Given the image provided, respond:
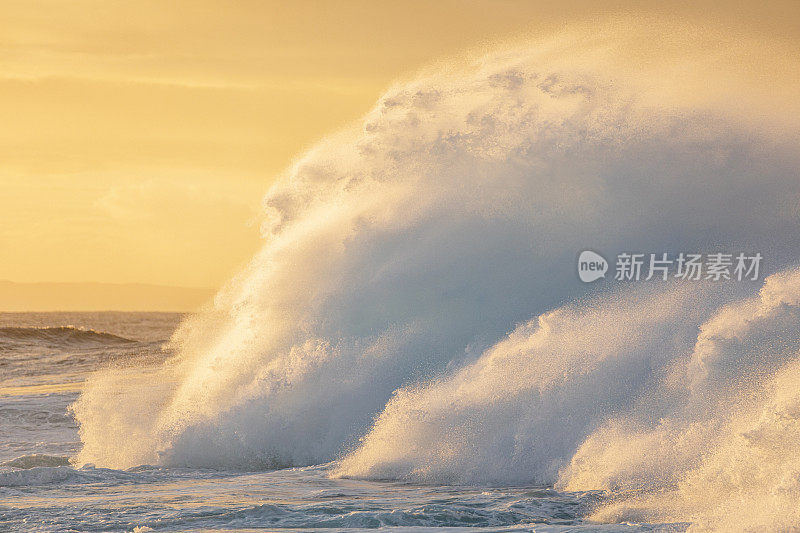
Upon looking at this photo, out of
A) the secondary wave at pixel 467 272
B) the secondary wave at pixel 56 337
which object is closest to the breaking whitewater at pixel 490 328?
the secondary wave at pixel 467 272

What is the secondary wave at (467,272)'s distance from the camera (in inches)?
497

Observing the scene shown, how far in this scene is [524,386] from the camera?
12.4 meters

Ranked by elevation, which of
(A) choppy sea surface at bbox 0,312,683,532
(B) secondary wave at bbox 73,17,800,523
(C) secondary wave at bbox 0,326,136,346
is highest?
(C) secondary wave at bbox 0,326,136,346

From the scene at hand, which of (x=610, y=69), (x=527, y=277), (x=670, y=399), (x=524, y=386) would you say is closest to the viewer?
(x=670, y=399)

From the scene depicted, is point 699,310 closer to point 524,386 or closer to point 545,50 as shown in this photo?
point 524,386

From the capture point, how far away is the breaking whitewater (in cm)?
1071

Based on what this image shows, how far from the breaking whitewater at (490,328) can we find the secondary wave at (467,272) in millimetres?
39

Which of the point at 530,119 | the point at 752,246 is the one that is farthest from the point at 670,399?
the point at 530,119

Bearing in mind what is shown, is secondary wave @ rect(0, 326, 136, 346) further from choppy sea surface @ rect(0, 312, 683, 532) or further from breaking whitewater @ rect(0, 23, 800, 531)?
choppy sea surface @ rect(0, 312, 683, 532)

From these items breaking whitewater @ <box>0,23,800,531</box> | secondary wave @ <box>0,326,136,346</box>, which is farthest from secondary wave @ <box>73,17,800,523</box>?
secondary wave @ <box>0,326,136,346</box>

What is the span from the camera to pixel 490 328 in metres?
14.9

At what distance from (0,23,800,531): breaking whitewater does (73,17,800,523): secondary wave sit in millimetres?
39

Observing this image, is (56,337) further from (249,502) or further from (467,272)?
(249,502)

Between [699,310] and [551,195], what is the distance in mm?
3956
